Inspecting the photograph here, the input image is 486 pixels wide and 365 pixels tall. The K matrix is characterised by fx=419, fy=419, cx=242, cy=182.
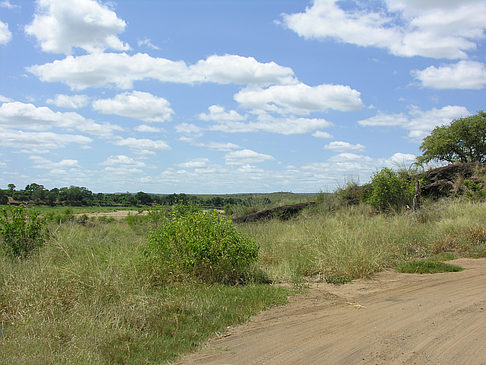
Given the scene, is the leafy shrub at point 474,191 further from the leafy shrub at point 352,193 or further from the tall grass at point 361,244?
the leafy shrub at point 352,193

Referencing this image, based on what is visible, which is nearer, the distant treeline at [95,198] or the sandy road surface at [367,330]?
the sandy road surface at [367,330]

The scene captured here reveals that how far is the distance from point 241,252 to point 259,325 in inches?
126

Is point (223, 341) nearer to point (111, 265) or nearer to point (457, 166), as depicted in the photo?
point (111, 265)

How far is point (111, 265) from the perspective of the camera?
27.6 ft

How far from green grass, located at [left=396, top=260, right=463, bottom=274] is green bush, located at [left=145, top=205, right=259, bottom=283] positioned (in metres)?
4.05

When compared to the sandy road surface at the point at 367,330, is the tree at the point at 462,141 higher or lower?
higher

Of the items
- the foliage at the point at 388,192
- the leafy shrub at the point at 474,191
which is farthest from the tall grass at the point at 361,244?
the foliage at the point at 388,192

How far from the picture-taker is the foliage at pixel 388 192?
22469mm

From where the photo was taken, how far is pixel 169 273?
371 inches

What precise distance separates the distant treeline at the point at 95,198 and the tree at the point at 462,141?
20176mm

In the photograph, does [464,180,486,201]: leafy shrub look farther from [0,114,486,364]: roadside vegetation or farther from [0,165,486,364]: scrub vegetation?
[0,165,486,364]: scrub vegetation

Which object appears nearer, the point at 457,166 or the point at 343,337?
the point at 343,337

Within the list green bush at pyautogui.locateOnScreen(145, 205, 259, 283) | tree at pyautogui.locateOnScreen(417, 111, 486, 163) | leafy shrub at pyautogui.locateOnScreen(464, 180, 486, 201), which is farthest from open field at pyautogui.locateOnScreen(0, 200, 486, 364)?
tree at pyautogui.locateOnScreen(417, 111, 486, 163)

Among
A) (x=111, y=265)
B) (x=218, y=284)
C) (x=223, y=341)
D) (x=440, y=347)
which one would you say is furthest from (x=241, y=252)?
(x=440, y=347)
